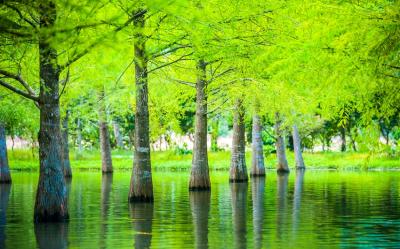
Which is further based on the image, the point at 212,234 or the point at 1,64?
the point at 1,64

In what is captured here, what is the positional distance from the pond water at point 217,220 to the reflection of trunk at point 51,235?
2cm

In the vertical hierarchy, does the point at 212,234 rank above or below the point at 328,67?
below

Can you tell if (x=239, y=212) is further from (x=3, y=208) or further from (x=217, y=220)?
(x=3, y=208)

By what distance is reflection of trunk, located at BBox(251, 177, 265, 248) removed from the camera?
1800cm

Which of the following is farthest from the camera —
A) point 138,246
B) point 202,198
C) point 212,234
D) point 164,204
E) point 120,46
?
point 202,198

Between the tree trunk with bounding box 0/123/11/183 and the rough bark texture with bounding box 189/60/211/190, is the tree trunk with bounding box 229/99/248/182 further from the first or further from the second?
the tree trunk with bounding box 0/123/11/183

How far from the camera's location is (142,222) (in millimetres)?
21953

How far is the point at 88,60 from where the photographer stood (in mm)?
31422

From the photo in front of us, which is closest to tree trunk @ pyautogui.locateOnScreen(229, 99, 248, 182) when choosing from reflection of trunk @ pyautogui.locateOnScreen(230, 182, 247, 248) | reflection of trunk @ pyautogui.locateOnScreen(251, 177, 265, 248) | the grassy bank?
reflection of trunk @ pyautogui.locateOnScreen(251, 177, 265, 248)

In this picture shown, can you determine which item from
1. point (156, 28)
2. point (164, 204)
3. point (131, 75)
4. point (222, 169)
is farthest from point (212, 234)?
point (222, 169)

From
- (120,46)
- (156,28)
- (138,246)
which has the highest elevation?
(156,28)

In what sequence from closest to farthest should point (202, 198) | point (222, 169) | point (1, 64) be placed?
point (1, 64) → point (202, 198) → point (222, 169)

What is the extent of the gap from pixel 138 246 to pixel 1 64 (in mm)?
12159

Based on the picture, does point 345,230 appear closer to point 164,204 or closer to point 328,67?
point 328,67
